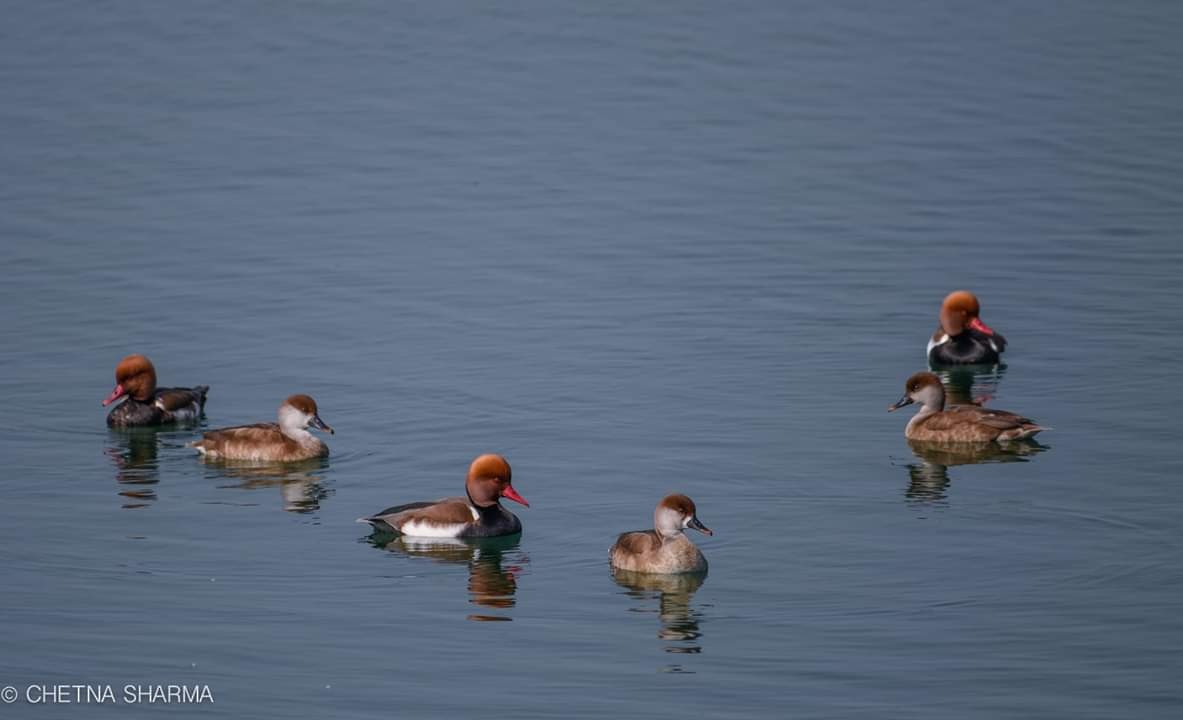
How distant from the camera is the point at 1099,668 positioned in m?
15.9

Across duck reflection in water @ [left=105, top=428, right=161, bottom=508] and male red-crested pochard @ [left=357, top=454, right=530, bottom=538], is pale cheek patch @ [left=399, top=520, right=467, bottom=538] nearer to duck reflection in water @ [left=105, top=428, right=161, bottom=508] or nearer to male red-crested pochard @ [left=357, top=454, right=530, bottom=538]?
male red-crested pochard @ [left=357, top=454, right=530, bottom=538]

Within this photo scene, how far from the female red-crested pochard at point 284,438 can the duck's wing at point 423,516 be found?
2.80 meters

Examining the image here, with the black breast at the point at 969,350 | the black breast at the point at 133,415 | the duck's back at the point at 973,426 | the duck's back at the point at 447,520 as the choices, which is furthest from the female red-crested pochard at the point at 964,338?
the black breast at the point at 133,415

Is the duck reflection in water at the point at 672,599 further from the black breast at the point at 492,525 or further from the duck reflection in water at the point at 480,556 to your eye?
the black breast at the point at 492,525

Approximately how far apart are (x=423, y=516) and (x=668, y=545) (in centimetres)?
255

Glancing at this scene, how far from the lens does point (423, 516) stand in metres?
19.2

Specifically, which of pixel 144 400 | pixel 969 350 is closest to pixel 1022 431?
pixel 969 350

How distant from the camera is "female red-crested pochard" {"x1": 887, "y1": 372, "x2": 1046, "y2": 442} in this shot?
72.7 feet

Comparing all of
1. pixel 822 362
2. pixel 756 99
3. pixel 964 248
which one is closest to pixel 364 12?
pixel 756 99

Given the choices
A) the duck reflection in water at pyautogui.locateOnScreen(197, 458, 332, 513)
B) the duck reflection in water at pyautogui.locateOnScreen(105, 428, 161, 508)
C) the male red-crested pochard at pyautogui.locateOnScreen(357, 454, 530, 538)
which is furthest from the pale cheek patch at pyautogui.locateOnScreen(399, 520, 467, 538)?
the duck reflection in water at pyautogui.locateOnScreen(105, 428, 161, 508)

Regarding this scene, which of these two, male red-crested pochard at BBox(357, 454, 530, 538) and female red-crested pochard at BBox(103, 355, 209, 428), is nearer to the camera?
male red-crested pochard at BBox(357, 454, 530, 538)

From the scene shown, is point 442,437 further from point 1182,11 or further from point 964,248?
point 1182,11

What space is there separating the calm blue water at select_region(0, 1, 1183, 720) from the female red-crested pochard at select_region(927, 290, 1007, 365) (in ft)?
1.39

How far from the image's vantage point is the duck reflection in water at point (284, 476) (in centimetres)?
2084
